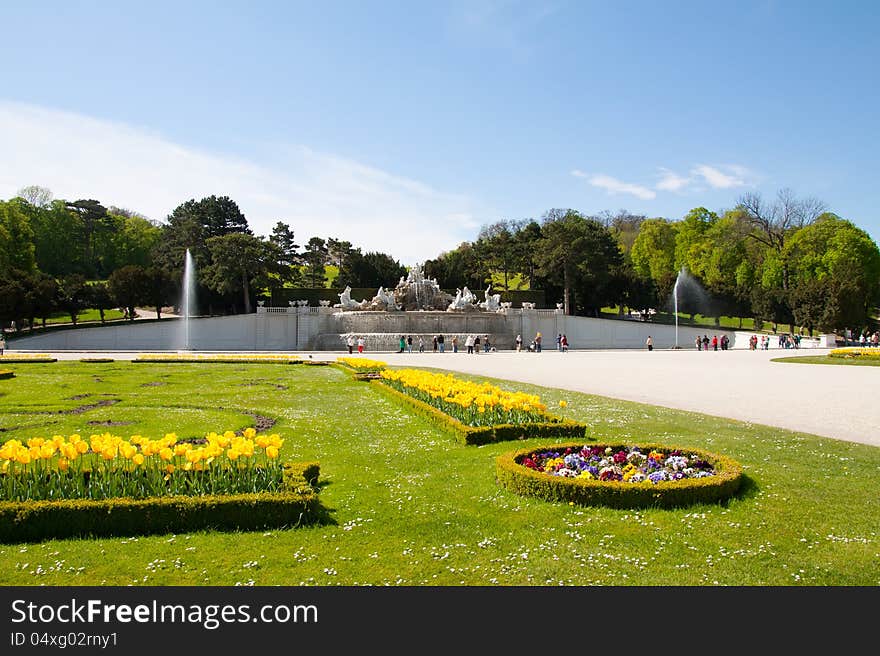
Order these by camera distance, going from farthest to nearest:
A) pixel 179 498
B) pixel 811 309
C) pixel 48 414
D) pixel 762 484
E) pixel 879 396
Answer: pixel 811 309
pixel 879 396
pixel 48 414
pixel 762 484
pixel 179 498

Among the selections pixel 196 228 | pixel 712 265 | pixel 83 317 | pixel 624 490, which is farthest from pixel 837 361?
pixel 83 317

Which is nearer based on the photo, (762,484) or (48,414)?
(762,484)

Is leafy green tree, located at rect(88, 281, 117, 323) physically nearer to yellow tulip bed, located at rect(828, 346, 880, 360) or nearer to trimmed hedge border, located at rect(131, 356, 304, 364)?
trimmed hedge border, located at rect(131, 356, 304, 364)

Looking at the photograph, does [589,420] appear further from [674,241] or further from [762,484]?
[674,241]

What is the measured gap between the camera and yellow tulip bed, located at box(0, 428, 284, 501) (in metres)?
6.45

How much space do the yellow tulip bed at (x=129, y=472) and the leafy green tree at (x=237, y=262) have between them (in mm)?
56632

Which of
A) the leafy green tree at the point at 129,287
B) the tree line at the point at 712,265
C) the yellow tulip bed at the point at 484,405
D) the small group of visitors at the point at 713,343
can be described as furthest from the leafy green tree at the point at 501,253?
the yellow tulip bed at the point at 484,405

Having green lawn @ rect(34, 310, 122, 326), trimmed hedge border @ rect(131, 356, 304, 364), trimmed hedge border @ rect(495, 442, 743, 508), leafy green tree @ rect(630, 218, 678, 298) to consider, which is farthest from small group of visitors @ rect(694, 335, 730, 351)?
green lawn @ rect(34, 310, 122, 326)

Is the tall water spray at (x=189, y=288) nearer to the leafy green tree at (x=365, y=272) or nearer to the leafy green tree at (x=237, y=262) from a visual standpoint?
the leafy green tree at (x=237, y=262)

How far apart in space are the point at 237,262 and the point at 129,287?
362 inches

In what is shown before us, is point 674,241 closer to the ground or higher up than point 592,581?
higher up

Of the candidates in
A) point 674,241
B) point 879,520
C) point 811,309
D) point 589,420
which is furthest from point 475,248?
point 879,520
